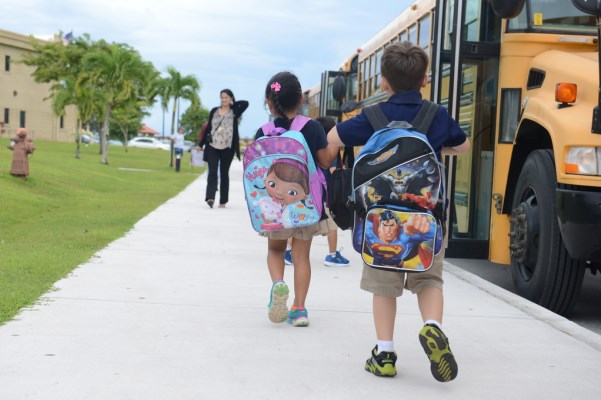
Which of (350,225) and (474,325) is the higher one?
(350,225)

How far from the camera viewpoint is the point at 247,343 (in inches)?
200

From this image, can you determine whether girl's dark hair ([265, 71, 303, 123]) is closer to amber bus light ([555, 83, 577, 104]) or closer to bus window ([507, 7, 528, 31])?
amber bus light ([555, 83, 577, 104])

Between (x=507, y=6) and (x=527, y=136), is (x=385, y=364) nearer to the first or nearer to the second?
(x=507, y=6)

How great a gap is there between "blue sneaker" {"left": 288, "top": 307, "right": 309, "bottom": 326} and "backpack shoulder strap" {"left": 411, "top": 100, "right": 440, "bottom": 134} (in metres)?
1.61

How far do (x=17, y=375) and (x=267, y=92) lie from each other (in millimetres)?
2224

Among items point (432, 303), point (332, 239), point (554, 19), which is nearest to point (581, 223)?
point (432, 303)

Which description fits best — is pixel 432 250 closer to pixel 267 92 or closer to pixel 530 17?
pixel 267 92

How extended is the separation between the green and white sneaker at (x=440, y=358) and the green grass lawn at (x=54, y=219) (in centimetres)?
238

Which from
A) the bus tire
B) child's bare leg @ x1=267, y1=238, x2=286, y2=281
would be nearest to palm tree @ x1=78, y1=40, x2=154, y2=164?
the bus tire

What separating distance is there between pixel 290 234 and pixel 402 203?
1.39 metres

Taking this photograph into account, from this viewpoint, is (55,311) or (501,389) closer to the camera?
(501,389)

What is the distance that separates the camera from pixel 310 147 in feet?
17.8

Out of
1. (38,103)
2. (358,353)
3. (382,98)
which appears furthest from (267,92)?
(38,103)

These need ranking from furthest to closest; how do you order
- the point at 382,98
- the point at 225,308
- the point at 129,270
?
the point at 382,98
the point at 129,270
the point at 225,308
